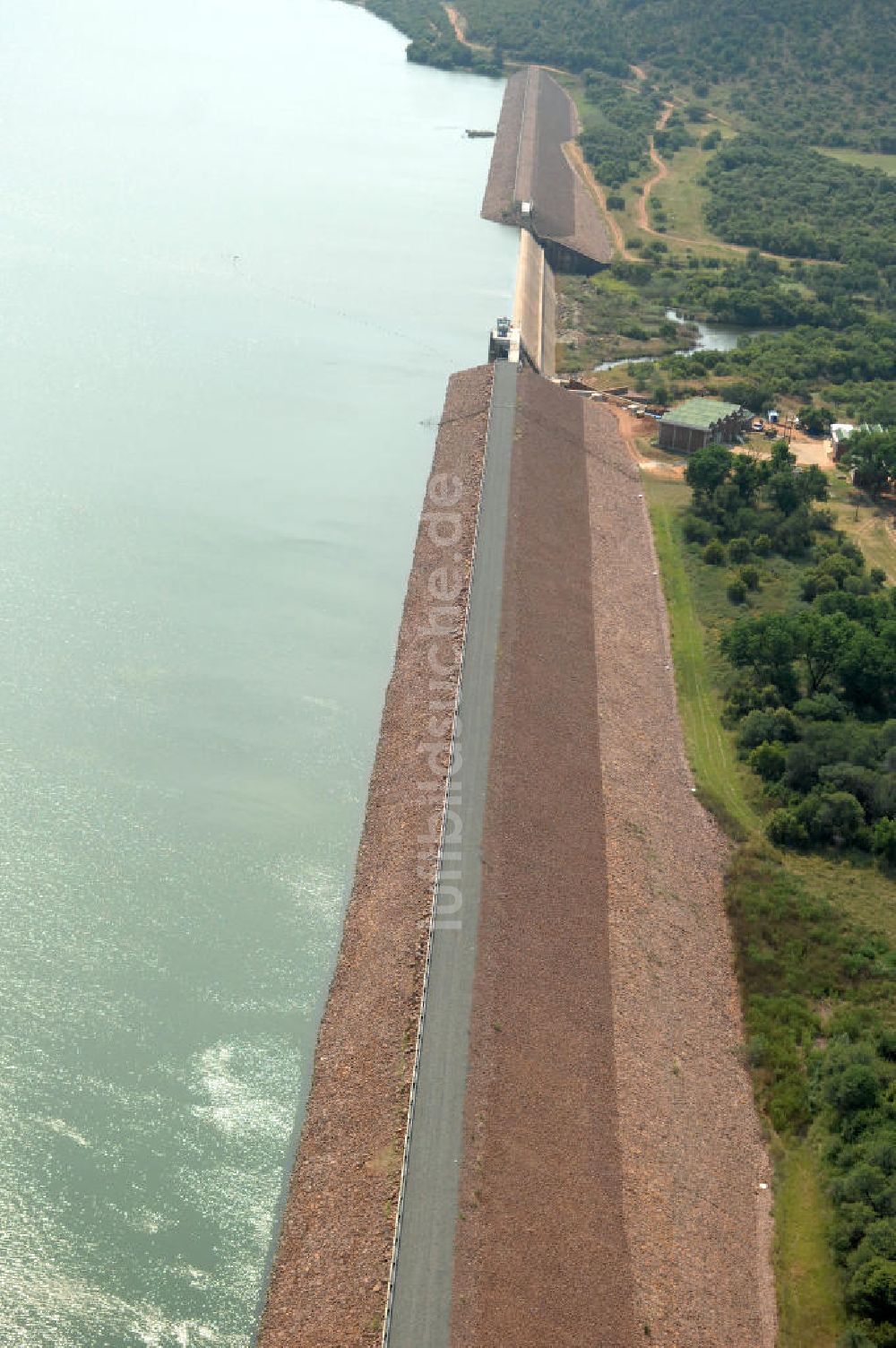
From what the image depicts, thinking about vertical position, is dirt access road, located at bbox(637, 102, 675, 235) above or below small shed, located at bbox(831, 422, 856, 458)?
above

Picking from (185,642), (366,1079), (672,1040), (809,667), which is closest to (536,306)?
(809,667)

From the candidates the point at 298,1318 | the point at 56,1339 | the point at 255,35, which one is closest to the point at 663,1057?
the point at 298,1318

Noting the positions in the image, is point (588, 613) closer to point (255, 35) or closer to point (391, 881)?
point (391, 881)

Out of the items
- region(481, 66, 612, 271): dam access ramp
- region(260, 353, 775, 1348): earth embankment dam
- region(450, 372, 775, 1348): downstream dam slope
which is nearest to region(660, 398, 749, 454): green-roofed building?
region(450, 372, 775, 1348): downstream dam slope

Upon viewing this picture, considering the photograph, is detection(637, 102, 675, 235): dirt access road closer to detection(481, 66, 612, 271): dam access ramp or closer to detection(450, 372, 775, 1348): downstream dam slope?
detection(481, 66, 612, 271): dam access ramp

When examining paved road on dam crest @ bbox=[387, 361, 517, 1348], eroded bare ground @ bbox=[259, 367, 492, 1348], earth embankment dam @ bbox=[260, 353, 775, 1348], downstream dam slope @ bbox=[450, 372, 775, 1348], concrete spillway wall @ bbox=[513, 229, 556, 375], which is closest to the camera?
paved road on dam crest @ bbox=[387, 361, 517, 1348]

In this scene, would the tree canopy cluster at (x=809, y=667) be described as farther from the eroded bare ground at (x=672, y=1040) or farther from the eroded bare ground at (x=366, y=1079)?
the eroded bare ground at (x=366, y=1079)
